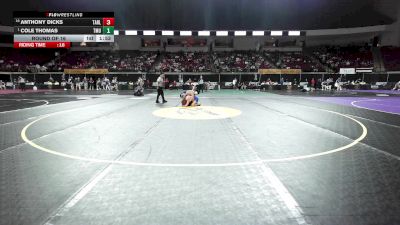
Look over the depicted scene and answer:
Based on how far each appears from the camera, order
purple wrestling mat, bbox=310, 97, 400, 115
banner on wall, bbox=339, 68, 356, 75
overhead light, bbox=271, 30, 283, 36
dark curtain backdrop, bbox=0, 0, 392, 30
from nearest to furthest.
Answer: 1. purple wrestling mat, bbox=310, 97, 400, 115
2. dark curtain backdrop, bbox=0, 0, 392, 30
3. banner on wall, bbox=339, 68, 356, 75
4. overhead light, bbox=271, 30, 283, 36

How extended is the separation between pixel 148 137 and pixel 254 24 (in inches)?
1567

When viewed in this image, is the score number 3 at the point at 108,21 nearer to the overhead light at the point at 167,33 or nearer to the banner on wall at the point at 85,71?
the banner on wall at the point at 85,71

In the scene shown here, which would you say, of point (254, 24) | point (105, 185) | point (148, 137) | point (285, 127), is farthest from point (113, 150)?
point (254, 24)

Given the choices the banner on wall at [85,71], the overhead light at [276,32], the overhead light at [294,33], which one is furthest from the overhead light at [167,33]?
the overhead light at [294,33]

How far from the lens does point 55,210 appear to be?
3430 mm

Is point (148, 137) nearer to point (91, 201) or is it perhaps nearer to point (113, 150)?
point (113, 150)

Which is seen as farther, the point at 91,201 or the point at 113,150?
the point at 113,150
